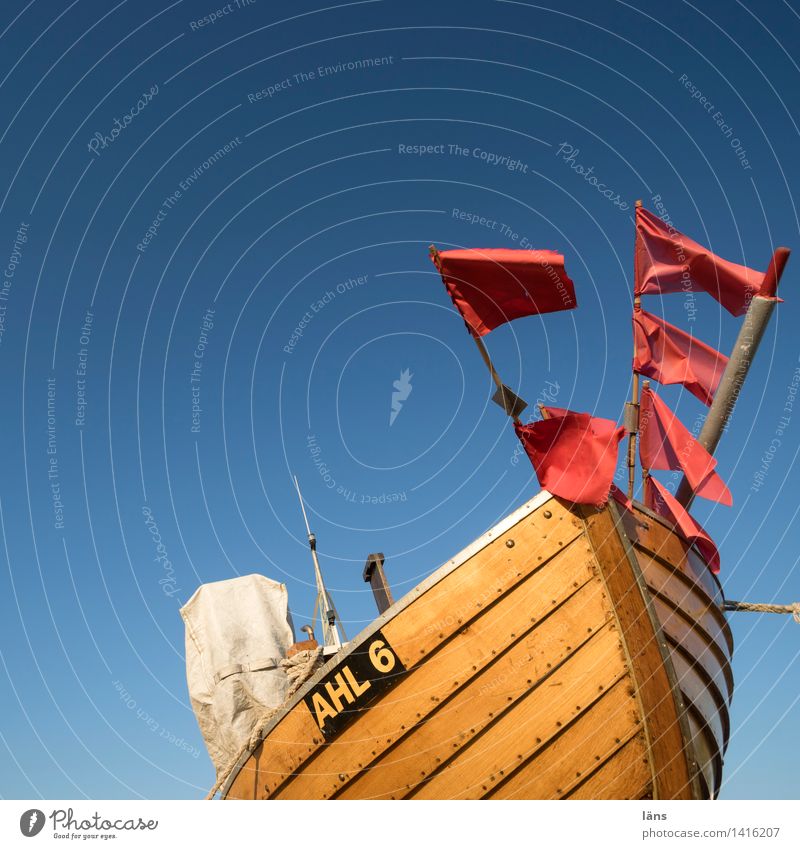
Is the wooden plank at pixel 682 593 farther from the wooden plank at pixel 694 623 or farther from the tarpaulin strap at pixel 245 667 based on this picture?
the tarpaulin strap at pixel 245 667

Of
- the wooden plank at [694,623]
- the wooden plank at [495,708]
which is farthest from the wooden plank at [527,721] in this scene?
the wooden plank at [694,623]

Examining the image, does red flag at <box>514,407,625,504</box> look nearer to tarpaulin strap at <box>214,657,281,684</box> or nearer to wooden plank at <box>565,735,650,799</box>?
wooden plank at <box>565,735,650,799</box>

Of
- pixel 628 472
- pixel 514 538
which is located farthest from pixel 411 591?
pixel 628 472

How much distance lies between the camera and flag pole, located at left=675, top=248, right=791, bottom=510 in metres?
7.87

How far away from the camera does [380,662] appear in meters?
6.89

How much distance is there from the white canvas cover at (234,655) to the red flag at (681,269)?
6.26m

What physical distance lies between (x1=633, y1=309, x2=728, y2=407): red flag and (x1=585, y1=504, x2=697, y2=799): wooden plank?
2.52m

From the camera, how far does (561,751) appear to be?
6.57 meters

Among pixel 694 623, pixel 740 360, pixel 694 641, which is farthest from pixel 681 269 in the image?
pixel 694 641

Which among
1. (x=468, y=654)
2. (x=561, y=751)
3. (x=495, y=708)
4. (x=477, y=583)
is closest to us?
(x=561, y=751)

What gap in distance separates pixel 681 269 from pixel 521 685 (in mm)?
5252

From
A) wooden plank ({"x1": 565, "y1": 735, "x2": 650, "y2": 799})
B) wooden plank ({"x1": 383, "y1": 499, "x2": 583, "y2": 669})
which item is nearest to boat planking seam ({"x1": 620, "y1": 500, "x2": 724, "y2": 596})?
wooden plank ({"x1": 383, "y1": 499, "x2": 583, "y2": 669})

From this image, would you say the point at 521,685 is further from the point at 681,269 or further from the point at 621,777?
the point at 681,269

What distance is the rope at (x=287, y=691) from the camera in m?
7.57
